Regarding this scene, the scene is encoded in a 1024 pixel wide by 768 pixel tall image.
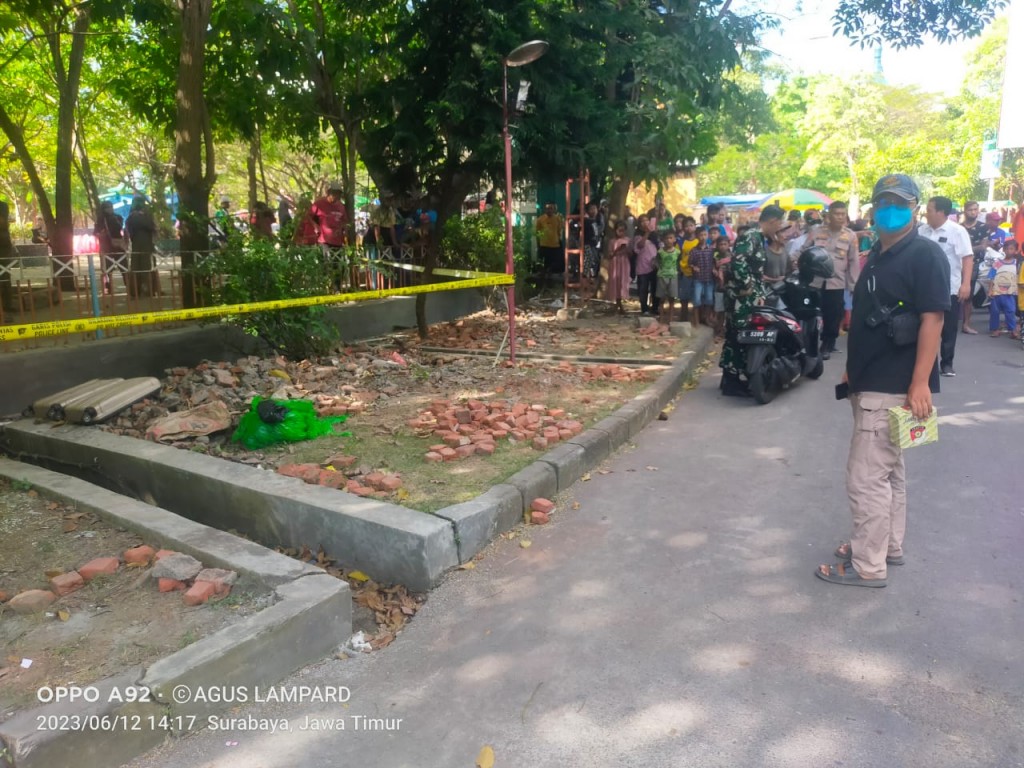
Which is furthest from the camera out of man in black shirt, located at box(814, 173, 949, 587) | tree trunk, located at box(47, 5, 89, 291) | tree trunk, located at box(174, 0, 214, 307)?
tree trunk, located at box(47, 5, 89, 291)

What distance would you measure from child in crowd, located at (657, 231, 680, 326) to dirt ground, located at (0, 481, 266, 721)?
9.18 meters

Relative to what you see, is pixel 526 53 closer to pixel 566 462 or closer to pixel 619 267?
pixel 566 462

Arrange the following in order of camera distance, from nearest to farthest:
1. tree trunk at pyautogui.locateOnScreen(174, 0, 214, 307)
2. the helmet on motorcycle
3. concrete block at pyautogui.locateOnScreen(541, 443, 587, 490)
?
concrete block at pyautogui.locateOnScreen(541, 443, 587, 490)
the helmet on motorcycle
tree trunk at pyautogui.locateOnScreen(174, 0, 214, 307)

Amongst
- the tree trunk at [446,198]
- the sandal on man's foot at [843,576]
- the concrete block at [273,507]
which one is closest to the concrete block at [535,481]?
Answer: the concrete block at [273,507]

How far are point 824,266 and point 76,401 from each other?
7.30 m

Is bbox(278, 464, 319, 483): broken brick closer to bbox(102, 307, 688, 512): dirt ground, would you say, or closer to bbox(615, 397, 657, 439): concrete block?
bbox(102, 307, 688, 512): dirt ground

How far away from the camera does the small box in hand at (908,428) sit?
368cm

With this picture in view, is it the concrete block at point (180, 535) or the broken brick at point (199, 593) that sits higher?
the concrete block at point (180, 535)

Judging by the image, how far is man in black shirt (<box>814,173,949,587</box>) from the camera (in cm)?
366

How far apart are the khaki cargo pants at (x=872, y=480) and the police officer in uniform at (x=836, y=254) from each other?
566cm

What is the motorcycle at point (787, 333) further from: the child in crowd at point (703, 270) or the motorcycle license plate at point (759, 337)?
the child in crowd at point (703, 270)

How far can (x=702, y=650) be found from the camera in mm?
3387

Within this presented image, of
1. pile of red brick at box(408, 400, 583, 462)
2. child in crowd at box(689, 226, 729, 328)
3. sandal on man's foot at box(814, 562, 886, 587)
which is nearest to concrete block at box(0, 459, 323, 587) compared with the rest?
pile of red brick at box(408, 400, 583, 462)

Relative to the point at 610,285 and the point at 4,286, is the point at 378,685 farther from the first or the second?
the point at 610,285
